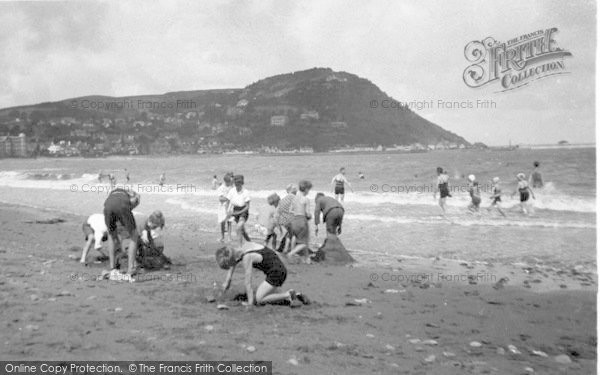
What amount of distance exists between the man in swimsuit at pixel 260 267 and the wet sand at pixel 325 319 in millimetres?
195

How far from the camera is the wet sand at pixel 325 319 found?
4340 millimetres

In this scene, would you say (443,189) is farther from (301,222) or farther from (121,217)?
(121,217)

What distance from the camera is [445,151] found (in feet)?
258

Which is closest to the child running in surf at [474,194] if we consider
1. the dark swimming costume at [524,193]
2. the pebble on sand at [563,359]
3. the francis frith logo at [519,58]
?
the dark swimming costume at [524,193]

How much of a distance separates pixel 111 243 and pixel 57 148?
78.3 feet

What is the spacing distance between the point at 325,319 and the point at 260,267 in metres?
1.08

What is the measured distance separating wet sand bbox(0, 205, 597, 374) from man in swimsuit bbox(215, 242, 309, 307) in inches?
7.7

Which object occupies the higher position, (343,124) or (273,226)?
(343,124)

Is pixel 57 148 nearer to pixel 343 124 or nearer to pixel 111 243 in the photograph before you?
pixel 111 243

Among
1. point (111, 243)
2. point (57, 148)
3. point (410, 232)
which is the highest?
point (57, 148)

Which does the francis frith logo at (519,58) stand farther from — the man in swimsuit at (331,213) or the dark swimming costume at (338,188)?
the dark swimming costume at (338,188)

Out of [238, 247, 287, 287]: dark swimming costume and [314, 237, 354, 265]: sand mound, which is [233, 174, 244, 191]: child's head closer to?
[314, 237, 354, 265]: sand mound

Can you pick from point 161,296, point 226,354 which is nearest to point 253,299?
point 161,296

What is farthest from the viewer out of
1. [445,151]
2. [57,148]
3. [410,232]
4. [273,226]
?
[445,151]
